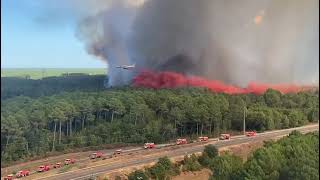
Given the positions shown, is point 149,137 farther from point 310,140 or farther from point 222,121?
point 310,140

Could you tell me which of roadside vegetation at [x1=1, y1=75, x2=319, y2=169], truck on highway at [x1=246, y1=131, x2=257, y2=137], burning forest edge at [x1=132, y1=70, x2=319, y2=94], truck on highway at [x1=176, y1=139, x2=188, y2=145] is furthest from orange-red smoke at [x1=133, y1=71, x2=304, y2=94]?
truck on highway at [x1=176, y1=139, x2=188, y2=145]

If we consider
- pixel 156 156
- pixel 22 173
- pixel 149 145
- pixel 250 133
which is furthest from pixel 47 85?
pixel 22 173

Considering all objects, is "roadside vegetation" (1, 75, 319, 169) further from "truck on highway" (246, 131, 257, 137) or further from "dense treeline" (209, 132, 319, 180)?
"dense treeline" (209, 132, 319, 180)

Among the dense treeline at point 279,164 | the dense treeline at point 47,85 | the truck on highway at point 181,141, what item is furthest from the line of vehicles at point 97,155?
the dense treeline at point 47,85

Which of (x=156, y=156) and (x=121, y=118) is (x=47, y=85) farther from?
(x=156, y=156)

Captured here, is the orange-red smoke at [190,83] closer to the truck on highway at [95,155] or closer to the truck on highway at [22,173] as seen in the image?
the truck on highway at [95,155]
